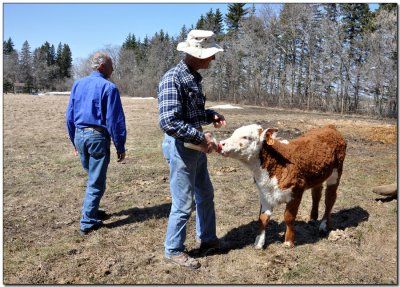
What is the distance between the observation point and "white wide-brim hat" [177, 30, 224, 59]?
3.90 metres

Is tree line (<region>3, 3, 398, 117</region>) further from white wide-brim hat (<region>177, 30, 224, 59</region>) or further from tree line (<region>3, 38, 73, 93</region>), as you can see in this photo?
tree line (<region>3, 38, 73, 93</region>)

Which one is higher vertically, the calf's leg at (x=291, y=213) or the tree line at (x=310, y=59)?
the tree line at (x=310, y=59)

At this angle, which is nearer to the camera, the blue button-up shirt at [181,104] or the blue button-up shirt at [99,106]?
the blue button-up shirt at [181,104]

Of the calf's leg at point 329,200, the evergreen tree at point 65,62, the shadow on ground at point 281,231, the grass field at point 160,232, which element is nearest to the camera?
the grass field at point 160,232

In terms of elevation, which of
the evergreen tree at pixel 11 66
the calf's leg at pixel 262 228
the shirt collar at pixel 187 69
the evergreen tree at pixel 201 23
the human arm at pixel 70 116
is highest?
the evergreen tree at pixel 201 23

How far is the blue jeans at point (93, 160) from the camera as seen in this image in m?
5.12

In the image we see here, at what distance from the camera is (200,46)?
13.0 ft

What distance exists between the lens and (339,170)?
547 cm

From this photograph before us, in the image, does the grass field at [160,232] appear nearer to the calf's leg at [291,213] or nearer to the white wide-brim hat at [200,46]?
the calf's leg at [291,213]

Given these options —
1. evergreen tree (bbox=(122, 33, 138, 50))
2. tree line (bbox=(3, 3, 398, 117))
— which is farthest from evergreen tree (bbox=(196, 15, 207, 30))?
evergreen tree (bbox=(122, 33, 138, 50))

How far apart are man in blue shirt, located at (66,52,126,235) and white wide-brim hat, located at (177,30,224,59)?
1.52 metres

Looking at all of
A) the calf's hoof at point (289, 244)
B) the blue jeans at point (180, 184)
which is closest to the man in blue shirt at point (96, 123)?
the blue jeans at point (180, 184)

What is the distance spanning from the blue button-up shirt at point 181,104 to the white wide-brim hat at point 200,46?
0.56 ft

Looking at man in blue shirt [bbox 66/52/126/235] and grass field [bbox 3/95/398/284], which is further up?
man in blue shirt [bbox 66/52/126/235]
